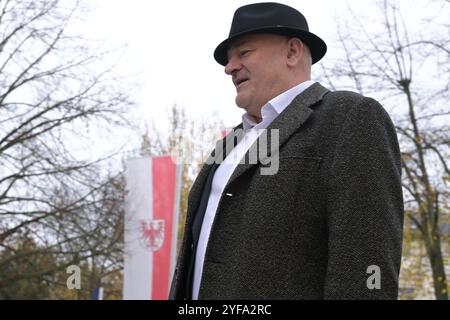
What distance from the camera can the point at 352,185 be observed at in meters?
1.85

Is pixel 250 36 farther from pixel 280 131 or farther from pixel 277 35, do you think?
pixel 280 131

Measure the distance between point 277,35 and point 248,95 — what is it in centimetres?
24

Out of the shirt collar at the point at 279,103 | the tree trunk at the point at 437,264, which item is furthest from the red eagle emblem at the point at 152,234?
the shirt collar at the point at 279,103

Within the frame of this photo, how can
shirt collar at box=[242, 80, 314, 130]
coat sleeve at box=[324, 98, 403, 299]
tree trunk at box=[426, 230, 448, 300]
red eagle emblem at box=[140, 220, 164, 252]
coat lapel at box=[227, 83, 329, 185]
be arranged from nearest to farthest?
1. coat sleeve at box=[324, 98, 403, 299]
2. coat lapel at box=[227, 83, 329, 185]
3. shirt collar at box=[242, 80, 314, 130]
4. red eagle emblem at box=[140, 220, 164, 252]
5. tree trunk at box=[426, 230, 448, 300]

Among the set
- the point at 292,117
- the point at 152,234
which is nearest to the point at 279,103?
the point at 292,117

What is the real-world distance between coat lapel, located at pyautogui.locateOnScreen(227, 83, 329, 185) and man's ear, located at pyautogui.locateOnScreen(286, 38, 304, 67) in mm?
132

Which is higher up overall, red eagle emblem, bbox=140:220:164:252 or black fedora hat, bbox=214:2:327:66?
red eagle emblem, bbox=140:220:164:252

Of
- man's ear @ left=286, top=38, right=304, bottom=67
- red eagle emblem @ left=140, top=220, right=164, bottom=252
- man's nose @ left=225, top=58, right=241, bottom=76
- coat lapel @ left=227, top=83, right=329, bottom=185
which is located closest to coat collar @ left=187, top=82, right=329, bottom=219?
coat lapel @ left=227, top=83, right=329, bottom=185

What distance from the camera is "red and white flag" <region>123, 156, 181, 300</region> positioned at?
10195mm

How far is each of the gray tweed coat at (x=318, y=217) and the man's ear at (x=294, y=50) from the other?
312mm

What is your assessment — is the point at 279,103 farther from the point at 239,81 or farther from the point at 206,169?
the point at 206,169

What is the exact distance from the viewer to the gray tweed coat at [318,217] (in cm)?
179

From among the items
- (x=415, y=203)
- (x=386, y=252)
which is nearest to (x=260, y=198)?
(x=386, y=252)

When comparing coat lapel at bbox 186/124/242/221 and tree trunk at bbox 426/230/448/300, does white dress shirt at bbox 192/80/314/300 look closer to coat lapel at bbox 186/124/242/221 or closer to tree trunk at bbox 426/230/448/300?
coat lapel at bbox 186/124/242/221
